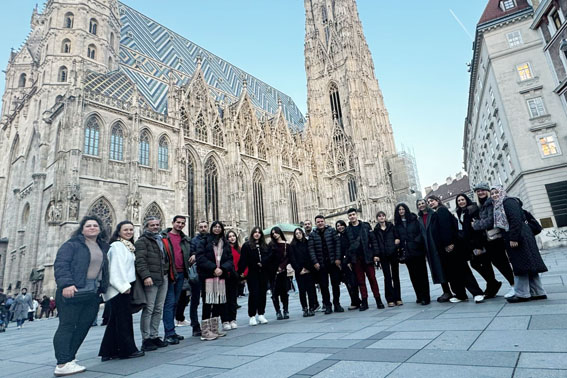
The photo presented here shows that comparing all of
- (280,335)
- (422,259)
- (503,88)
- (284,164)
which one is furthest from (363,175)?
(280,335)

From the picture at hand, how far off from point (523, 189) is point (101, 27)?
31.2m

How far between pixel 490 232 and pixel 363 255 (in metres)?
2.25

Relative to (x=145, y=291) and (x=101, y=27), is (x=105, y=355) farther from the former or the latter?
(x=101, y=27)

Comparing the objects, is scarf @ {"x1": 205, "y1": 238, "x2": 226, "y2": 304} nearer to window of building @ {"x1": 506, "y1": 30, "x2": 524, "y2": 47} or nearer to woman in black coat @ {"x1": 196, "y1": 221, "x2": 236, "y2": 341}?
woman in black coat @ {"x1": 196, "y1": 221, "x2": 236, "y2": 341}

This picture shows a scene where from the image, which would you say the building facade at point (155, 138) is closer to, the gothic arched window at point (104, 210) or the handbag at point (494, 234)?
the gothic arched window at point (104, 210)

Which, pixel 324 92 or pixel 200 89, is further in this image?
pixel 324 92

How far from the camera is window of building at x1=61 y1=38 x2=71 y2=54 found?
75.0ft

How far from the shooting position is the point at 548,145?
17.3m

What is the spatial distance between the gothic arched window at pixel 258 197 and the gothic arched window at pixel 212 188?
4576 millimetres

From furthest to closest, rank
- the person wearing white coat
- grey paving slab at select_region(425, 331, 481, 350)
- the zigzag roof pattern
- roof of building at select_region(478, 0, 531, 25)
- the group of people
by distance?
1. the zigzag roof pattern
2. roof of building at select_region(478, 0, 531, 25)
3. the person wearing white coat
4. the group of people
5. grey paving slab at select_region(425, 331, 481, 350)

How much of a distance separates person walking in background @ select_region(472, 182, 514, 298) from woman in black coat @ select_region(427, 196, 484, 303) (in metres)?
0.41

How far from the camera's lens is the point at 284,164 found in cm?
3434

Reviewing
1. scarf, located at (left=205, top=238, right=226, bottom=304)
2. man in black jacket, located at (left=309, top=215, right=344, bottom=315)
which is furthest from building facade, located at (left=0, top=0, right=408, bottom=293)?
man in black jacket, located at (left=309, top=215, right=344, bottom=315)

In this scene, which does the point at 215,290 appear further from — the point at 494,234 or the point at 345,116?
the point at 345,116
